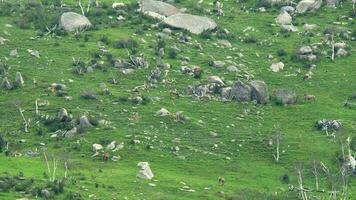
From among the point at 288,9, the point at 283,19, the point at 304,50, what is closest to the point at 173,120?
the point at 304,50

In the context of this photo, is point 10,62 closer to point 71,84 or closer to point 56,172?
point 71,84

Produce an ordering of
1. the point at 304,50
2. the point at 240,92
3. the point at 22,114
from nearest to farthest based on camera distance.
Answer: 1. the point at 22,114
2. the point at 240,92
3. the point at 304,50

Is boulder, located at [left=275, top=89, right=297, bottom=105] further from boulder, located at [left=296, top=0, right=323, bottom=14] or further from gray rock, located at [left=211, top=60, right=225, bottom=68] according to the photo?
boulder, located at [left=296, top=0, right=323, bottom=14]

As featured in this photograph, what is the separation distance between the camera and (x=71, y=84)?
368 ft

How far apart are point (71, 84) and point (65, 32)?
18.2m

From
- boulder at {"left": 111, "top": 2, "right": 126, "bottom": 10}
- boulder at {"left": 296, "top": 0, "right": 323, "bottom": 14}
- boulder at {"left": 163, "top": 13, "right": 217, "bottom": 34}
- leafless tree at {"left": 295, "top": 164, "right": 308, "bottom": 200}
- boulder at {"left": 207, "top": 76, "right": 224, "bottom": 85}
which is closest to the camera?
leafless tree at {"left": 295, "top": 164, "right": 308, "bottom": 200}

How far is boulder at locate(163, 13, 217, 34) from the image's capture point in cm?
13338

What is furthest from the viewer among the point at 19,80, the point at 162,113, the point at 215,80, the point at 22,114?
the point at 215,80

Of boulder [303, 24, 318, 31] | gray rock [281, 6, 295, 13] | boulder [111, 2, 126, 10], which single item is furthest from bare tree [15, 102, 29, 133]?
gray rock [281, 6, 295, 13]

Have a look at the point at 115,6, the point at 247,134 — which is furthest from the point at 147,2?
the point at 247,134

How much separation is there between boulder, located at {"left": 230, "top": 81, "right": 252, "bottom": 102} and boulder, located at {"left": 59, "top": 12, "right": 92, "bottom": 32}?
1070 inches

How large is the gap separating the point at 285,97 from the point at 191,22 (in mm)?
25942

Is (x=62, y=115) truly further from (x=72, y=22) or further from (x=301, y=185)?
(x=72, y=22)

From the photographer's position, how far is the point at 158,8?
142250mm
